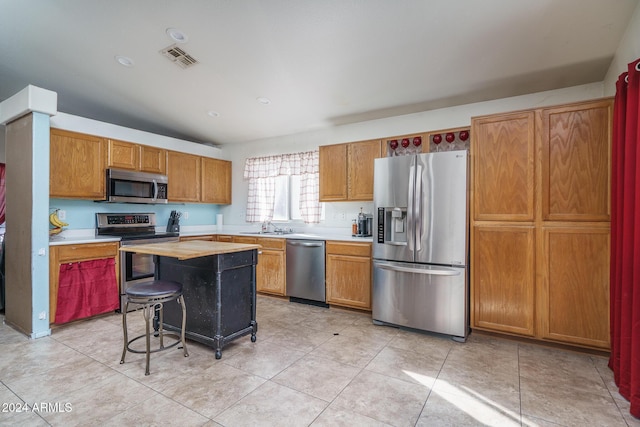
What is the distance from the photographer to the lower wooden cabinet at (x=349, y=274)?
3.62 m

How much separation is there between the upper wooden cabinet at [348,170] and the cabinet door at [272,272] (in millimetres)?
1026

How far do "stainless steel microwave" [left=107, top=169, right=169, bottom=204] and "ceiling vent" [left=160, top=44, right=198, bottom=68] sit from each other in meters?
1.64

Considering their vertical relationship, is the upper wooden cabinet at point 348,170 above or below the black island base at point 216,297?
above

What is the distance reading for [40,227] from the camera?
9.87 ft

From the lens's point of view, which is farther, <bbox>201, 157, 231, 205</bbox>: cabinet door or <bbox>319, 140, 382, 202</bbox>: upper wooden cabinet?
<bbox>201, 157, 231, 205</bbox>: cabinet door

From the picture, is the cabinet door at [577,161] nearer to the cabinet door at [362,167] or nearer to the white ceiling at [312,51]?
the white ceiling at [312,51]

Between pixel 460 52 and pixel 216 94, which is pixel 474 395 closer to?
pixel 460 52

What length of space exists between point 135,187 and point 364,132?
10.4ft

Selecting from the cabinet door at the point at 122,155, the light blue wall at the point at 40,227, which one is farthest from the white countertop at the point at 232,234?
the cabinet door at the point at 122,155

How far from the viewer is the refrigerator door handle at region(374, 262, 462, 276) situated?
292 cm

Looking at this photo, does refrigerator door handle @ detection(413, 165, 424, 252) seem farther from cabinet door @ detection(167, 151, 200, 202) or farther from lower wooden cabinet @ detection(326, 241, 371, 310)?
cabinet door @ detection(167, 151, 200, 202)

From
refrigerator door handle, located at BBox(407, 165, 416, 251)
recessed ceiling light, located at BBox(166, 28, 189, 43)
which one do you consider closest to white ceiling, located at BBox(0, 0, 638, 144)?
recessed ceiling light, located at BBox(166, 28, 189, 43)

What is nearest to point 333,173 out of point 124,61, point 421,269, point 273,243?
point 273,243

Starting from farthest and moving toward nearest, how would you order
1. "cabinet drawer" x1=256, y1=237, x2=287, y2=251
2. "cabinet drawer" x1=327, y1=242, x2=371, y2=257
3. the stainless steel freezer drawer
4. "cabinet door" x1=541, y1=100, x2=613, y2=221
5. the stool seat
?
"cabinet drawer" x1=256, y1=237, x2=287, y2=251 → "cabinet drawer" x1=327, y1=242, x2=371, y2=257 → the stainless steel freezer drawer → "cabinet door" x1=541, y1=100, x2=613, y2=221 → the stool seat
